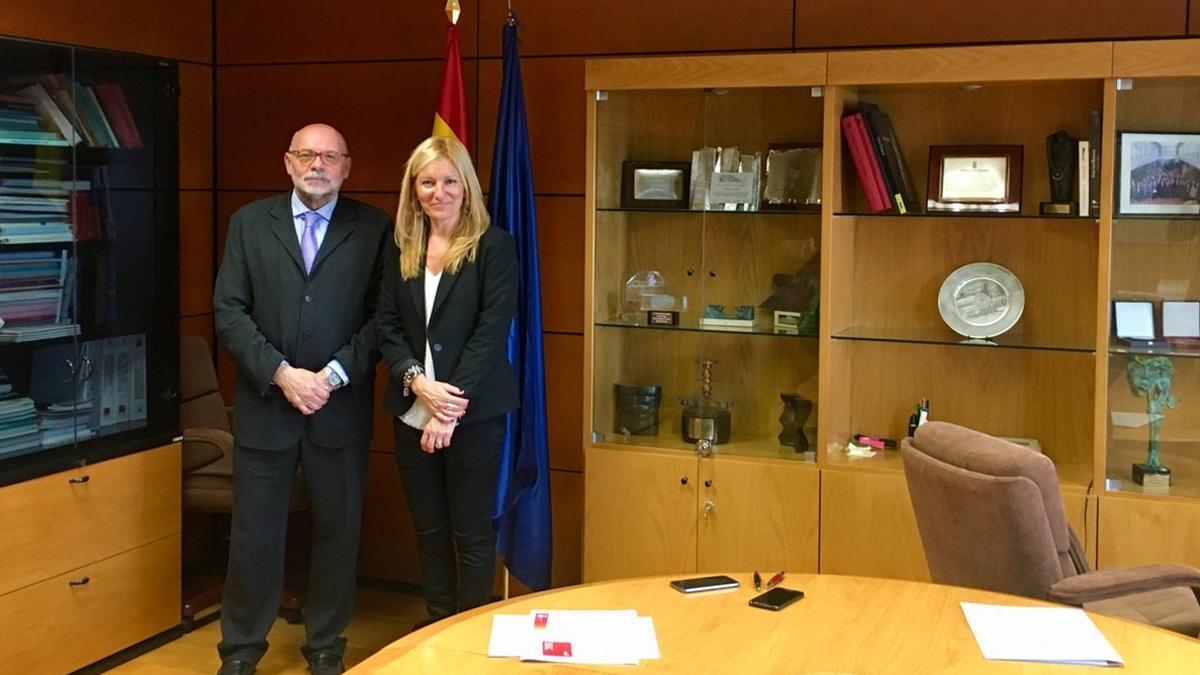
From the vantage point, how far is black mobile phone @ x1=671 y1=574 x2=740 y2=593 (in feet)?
9.12

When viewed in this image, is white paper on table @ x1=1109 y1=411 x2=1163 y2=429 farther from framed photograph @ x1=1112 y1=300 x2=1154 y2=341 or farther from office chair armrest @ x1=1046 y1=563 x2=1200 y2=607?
office chair armrest @ x1=1046 y1=563 x2=1200 y2=607

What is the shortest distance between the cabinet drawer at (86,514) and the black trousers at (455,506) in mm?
883

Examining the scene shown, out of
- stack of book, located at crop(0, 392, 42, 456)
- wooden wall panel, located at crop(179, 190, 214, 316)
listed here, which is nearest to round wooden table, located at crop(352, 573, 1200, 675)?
stack of book, located at crop(0, 392, 42, 456)

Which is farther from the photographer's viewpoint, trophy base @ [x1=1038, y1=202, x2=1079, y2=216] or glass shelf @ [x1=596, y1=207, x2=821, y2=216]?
glass shelf @ [x1=596, y1=207, x2=821, y2=216]

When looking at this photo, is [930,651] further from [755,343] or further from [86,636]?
[86,636]

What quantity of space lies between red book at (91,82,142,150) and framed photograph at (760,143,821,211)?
6.94ft

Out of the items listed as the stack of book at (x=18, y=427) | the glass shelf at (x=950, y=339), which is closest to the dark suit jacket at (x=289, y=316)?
the stack of book at (x=18, y=427)

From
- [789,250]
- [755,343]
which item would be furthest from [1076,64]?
[755,343]

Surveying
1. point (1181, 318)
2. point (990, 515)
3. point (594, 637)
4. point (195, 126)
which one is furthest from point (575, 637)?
point (195, 126)

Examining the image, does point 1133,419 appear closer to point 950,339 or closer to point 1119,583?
point 950,339

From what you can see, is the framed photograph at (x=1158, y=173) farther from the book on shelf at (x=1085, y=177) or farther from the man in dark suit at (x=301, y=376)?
the man in dark suit at (x=301, y=376)

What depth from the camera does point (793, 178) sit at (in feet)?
14.7

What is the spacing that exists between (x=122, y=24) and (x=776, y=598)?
355 cm

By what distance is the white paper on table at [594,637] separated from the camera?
7.88ft
